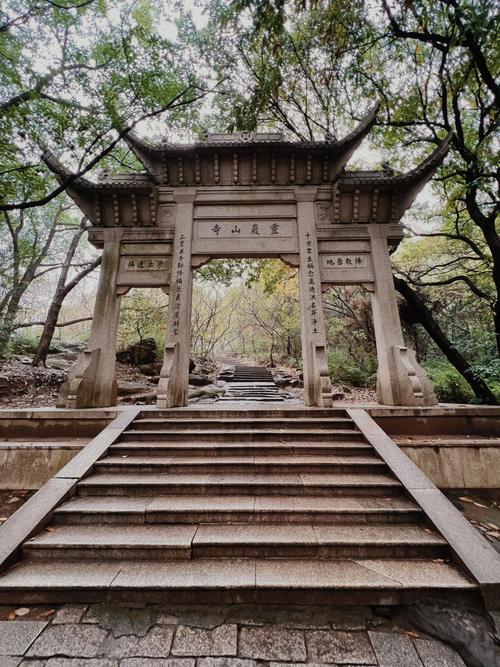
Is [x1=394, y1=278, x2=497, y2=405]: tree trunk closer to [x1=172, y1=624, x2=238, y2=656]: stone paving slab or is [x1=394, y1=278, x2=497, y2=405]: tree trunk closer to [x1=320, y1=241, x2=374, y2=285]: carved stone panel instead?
[x1=320, y1=241, x2=374, y2=285]: carved stone panel

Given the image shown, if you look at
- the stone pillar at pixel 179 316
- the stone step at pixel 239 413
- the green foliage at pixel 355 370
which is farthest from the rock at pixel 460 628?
the green foliage at pixel 355 370

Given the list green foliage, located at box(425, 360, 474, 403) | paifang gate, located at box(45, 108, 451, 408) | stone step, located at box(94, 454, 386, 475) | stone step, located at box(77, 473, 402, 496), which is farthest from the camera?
green foliage, located at box(425, 360, 474, 403)

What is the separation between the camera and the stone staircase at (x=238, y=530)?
2.24 m

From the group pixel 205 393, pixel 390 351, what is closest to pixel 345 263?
pixel 390 351

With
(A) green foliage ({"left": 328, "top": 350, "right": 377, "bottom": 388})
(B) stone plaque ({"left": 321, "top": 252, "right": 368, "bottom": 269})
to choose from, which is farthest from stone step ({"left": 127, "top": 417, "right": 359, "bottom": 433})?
(A) green foliage ({"left": 328, "top": 350, "right": 377, "bottom": 388})

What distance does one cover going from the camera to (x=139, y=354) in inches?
565

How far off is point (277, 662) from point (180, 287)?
5576 mm

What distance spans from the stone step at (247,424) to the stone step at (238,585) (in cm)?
225

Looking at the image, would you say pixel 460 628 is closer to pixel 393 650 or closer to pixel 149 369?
pixel 393 650

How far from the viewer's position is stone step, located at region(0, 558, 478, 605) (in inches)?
Answer: 87.1

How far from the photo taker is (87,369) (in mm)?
5711

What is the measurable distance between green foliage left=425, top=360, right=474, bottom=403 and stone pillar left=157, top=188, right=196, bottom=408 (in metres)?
8.02

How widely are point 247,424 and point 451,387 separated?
7554 millimetres

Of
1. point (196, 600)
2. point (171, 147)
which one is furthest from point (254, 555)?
point (171, 147)
